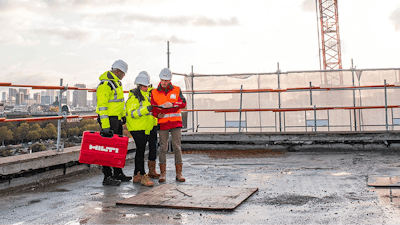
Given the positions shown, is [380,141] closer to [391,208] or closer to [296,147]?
[296,147]

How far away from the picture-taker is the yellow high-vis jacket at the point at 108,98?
217 inches

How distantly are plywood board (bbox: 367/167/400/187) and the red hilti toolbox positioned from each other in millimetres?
3472

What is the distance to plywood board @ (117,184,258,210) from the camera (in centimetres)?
409

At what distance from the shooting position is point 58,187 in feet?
18.0

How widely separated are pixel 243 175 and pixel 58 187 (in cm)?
284

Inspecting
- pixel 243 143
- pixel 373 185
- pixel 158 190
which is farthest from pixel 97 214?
pixel 243 143

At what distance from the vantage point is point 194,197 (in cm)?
449

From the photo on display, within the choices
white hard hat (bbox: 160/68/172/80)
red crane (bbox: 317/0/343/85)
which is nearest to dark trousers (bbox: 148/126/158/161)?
white hard hat (bbox: 160/68/172/80)

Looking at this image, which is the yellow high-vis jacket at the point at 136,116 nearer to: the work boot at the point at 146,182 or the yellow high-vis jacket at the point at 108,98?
the yellow high-vis jacket at the point at 108,98

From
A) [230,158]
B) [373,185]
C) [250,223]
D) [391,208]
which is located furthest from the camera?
[230,158]

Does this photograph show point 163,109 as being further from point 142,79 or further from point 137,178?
point 137,178

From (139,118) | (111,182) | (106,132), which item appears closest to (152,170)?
(111,182)

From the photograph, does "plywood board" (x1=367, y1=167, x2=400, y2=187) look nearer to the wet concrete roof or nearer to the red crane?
the wet concrete roof

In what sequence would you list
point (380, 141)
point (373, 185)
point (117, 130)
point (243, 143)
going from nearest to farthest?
point (373, 185) < point (117, 130) < point (380, 141) < point (243, 143)
